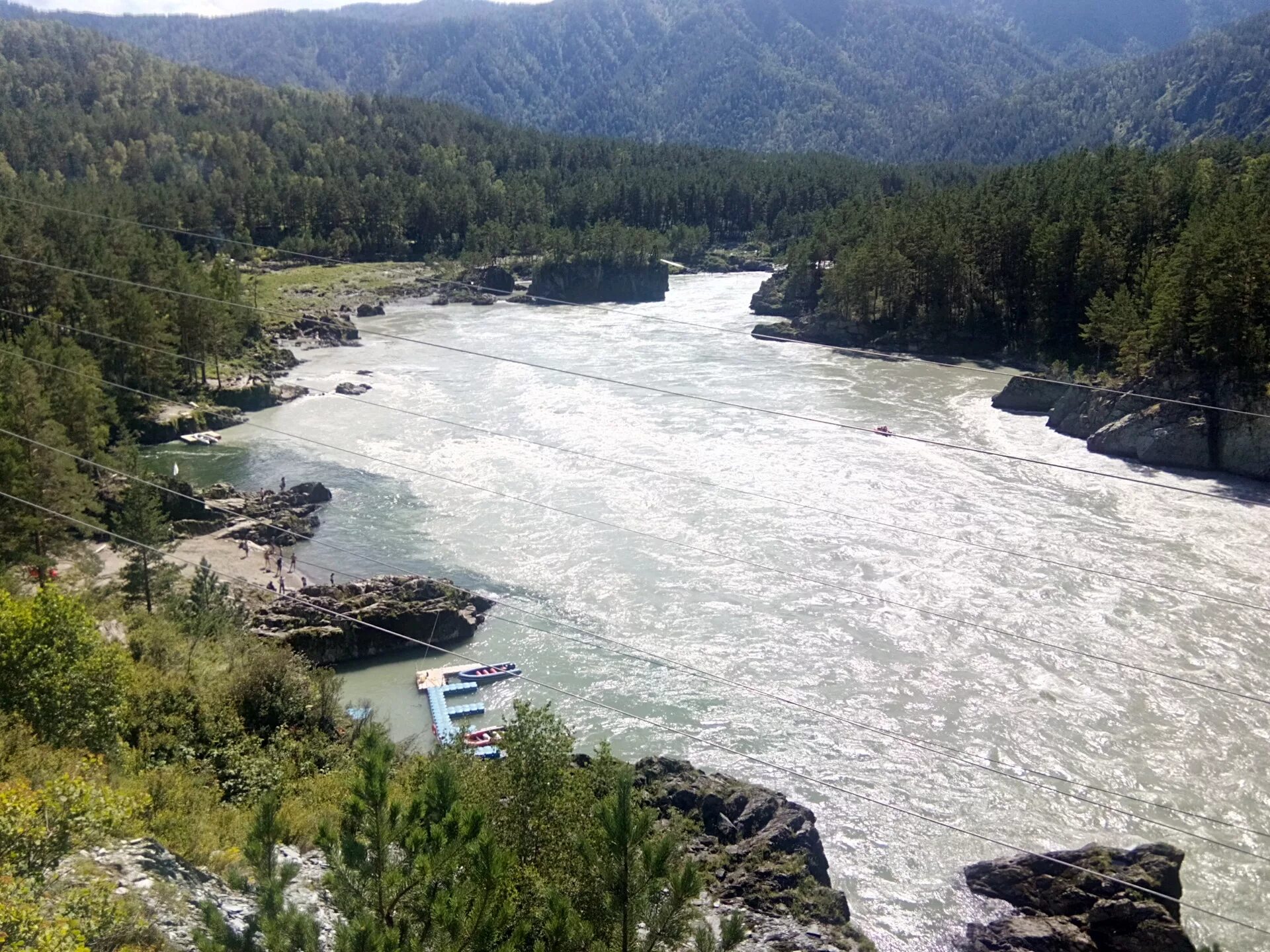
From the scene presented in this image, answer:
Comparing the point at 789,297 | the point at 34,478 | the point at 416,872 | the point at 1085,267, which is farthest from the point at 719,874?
the point at 789,297

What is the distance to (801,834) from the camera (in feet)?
49.5

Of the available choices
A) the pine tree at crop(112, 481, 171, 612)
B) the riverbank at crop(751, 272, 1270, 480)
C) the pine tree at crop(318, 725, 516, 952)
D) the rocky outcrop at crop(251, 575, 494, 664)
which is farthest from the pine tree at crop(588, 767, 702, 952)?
the riverbank at crop(751, 272, 1270, 480)

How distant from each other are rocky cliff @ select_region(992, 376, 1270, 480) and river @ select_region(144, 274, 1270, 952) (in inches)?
43.4

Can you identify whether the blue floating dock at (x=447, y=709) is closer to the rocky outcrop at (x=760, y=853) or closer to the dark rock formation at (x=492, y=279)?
the rocky outcrop at (x=760, y=853)

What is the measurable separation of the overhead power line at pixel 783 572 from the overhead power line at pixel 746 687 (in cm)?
226

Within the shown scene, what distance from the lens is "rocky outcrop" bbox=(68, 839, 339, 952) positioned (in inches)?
336

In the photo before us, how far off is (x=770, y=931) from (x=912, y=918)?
269 cm

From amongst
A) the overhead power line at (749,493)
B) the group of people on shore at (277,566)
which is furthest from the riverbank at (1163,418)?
the group of people on shore at (277,566)

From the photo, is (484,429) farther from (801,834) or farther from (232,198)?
(232,198)

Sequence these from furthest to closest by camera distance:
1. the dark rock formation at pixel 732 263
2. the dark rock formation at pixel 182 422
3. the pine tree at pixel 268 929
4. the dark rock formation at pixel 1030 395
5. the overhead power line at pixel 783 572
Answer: the dark rock formation at pixel 732 263 → the dark rock formation at pixel 1030 395 → the dark rock formation at pixel 182 422 → the overhead power line at pixel 783 572 → the pine tree at pixel 268 929

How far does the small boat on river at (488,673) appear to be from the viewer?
21.5 metres

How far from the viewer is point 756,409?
113 ft

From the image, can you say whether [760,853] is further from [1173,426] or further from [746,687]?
[1173,426]

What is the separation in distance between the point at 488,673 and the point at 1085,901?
1230cm
